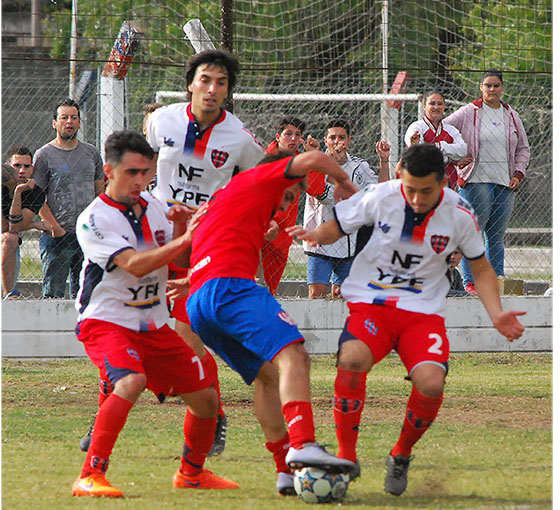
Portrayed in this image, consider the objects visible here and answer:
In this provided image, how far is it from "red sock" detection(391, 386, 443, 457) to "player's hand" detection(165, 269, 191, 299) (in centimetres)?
135

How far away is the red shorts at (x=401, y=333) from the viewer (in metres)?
5.38

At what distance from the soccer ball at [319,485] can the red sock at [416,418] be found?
1.84 ft

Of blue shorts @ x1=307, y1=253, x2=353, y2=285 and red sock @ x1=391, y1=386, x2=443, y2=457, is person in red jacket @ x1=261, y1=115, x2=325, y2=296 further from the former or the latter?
red sock @ x1=391, y1=386, x2=443, y2=457

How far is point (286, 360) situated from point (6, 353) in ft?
17.8

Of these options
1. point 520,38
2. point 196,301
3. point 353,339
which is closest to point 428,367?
point 353,339

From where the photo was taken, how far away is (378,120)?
580 inches

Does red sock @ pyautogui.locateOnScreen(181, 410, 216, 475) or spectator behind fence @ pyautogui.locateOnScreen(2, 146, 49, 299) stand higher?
spectator behind fence @ pyautogui.locateOnScreen(2, 146, 49, 299)

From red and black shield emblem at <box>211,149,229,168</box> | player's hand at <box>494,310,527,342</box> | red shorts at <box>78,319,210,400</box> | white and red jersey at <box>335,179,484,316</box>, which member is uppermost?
red and black shield emblem at <box>211,149,229,168</box>

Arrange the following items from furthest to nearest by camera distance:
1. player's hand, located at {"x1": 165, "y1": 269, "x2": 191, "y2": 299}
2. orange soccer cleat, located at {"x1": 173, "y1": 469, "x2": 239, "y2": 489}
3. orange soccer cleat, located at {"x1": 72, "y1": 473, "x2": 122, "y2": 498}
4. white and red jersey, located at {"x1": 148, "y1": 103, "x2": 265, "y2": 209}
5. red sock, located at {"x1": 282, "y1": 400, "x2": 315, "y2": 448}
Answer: white and red jersey, located at {"x1": 148, "y1": 103, "x2": 265, "y2": 209}
player's hand, located at {"x1": 165, "y1": 269, "x2": 191, "y2": 299}
orange soccer cleat, located at {"x1": 173, "y1": 469, "x2": 239, "y2": 489}
orange soccer cleat, located at {"x1": 72, "y1": 473, "x2": 122, "y2": 498}
red sock, located at {"x1": 282, "y1": 400, "x2": 315, "y2": 448}

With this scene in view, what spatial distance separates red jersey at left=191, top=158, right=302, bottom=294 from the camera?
17.3 ft

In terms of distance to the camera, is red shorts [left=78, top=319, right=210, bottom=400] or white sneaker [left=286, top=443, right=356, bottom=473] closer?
white sneaker [left=286, top=443, right=356, bottom=473]

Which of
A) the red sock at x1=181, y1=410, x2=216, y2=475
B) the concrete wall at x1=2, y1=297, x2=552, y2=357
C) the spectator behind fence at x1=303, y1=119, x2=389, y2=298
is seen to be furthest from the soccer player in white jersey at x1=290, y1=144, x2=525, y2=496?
the concrete wall at x1=2, y1=297, x2=552, y2=357

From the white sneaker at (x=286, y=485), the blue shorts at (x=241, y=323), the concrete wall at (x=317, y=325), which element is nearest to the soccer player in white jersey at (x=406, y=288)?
the white sneaker at (x=286, y=485)

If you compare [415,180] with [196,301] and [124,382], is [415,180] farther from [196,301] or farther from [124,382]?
[124,382]
